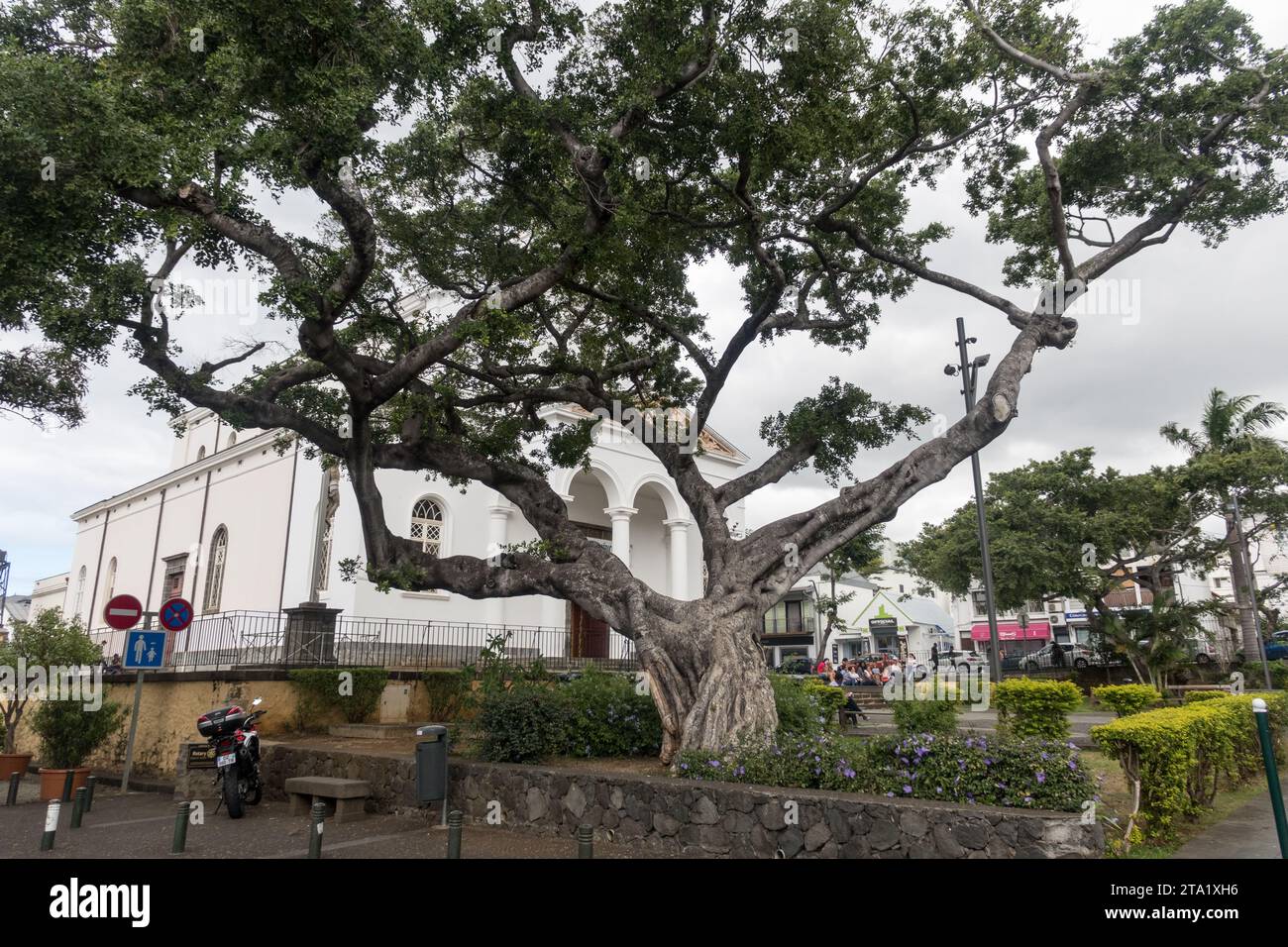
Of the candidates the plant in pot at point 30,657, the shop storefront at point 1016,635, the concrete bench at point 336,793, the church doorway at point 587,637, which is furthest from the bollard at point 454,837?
the shop storefront at point 1016,635

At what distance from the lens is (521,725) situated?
30.5 feet

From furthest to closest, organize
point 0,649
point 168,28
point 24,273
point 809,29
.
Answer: point 0,649 < point 809,29 < point 168,28 < point 24,273

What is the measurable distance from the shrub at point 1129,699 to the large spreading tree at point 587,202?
527 cm

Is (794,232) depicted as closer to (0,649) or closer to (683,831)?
(683,831)

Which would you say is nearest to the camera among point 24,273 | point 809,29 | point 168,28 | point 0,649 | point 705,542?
point 24,273

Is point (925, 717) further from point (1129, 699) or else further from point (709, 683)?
point (1129, 699)

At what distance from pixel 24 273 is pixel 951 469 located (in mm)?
9976

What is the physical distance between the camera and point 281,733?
43.0 feet

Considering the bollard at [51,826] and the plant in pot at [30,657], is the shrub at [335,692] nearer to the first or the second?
the plant in pot at [30,657]

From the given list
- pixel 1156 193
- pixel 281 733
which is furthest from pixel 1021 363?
pixel 281 733

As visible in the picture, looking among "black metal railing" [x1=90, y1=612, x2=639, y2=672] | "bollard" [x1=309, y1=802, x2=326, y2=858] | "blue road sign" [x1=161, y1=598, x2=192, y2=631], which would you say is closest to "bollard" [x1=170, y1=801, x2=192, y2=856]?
"bollard" [x1=309, y1=802, x2=326, y2=858]

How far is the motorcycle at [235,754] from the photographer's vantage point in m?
9.54

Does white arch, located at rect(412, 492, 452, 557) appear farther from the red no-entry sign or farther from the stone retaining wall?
the stone retaining wall

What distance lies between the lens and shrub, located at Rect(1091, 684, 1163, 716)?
1184cm
